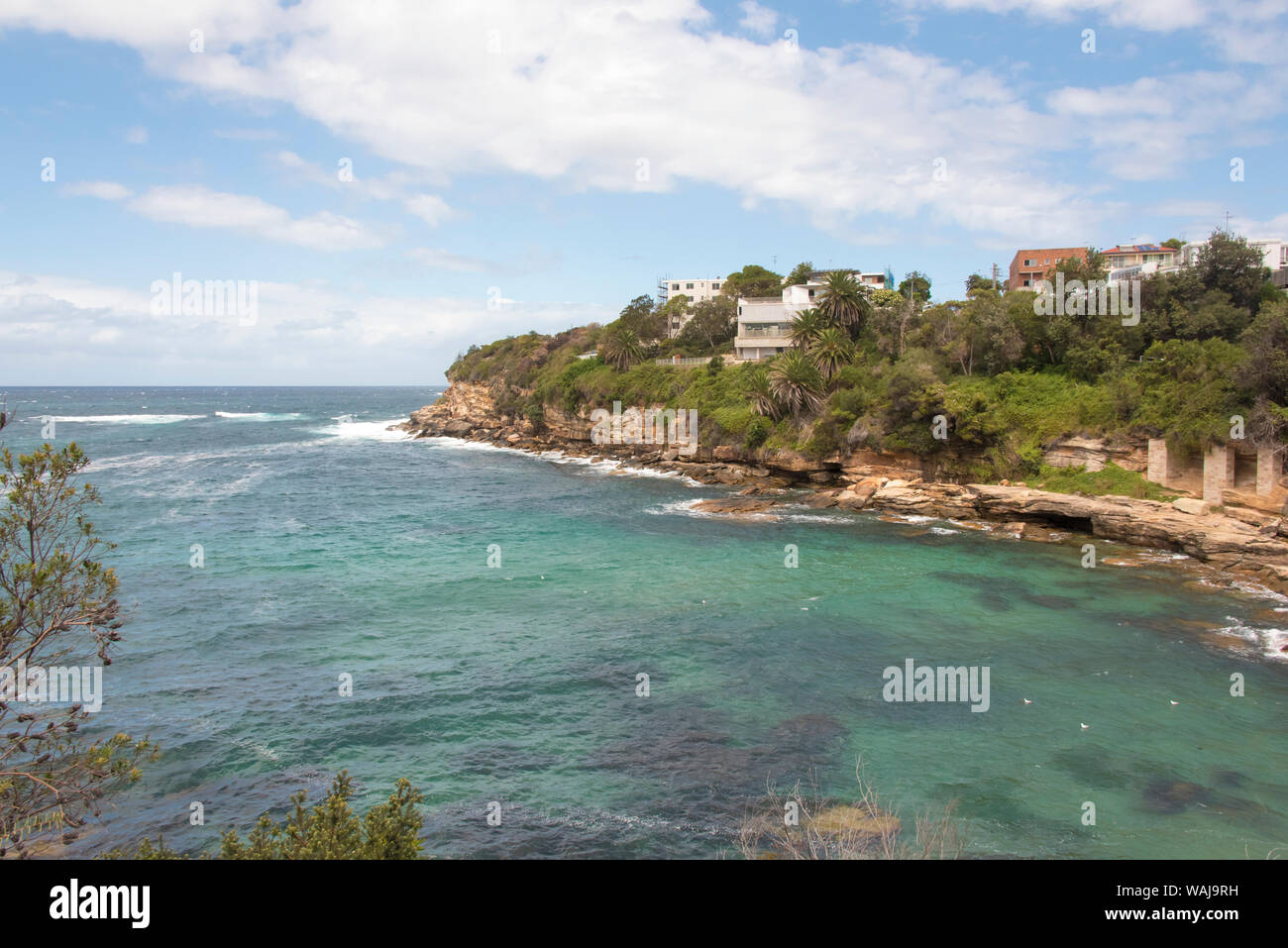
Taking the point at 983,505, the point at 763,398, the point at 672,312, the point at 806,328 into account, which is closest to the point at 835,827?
the point at 983,505

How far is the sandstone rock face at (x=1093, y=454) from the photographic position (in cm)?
3241

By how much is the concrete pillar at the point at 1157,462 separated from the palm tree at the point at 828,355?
19.6 meters

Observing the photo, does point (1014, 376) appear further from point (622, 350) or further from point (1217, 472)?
point (622, 350)

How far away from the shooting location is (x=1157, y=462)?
31.5 meters

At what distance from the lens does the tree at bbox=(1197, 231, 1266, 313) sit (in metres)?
35.8

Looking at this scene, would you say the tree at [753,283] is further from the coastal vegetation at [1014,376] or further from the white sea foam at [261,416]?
the white sea foam at [261,416]

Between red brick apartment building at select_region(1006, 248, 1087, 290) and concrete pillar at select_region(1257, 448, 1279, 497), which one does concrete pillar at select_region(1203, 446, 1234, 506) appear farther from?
red brick apartment building at select_region(1006, 248, 1087, 290)

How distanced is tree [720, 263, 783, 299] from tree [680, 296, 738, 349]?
256 inches

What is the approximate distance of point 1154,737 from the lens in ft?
49.9

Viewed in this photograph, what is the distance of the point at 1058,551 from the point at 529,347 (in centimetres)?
6966

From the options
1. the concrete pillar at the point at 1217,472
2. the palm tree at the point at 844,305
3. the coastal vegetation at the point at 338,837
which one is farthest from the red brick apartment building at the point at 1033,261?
the coastal vegetation at the point at 338,837

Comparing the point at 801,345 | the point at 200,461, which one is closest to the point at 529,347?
the point at 200,461
